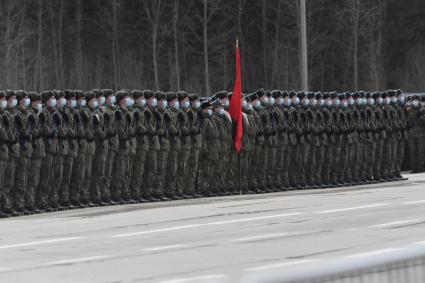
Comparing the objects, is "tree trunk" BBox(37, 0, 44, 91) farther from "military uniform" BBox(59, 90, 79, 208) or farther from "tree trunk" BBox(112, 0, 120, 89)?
"military uniform" BBox(59, 90, 79, 208)

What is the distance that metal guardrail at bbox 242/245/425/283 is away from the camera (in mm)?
5527

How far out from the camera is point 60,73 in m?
78.2

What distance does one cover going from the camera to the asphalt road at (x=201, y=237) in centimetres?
1254

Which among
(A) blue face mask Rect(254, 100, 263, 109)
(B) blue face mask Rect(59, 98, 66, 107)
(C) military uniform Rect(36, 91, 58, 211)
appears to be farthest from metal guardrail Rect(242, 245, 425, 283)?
(A) blue face mask Rect(254, 100, 263, 109)

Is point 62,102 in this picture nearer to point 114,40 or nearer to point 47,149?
point 47,149

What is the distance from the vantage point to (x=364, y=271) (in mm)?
5707

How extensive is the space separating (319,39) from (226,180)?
55945 millimetres

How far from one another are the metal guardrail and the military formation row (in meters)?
14.7

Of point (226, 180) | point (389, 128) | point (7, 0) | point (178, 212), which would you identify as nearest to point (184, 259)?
point (178, 212)

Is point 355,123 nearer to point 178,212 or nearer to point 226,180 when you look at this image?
point 226,180

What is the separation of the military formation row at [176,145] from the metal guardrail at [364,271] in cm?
1469

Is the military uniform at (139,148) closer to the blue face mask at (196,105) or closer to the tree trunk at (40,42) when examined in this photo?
the blue face mask at (196,105)

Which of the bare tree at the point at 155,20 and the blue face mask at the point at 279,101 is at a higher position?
the bare tree at the point at 155,20

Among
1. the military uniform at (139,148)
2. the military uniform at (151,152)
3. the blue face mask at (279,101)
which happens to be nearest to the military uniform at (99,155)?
the military uniform at (139,148)
